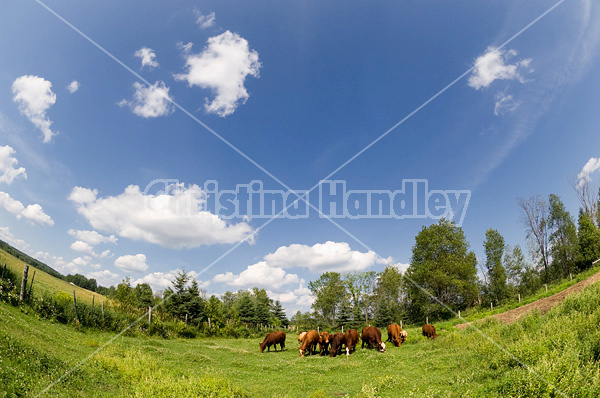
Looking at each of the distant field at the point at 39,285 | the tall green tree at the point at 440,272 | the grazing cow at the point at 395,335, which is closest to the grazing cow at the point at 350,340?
the grazing cow at the point at 395,335

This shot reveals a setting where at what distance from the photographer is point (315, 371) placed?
1478 centimetres

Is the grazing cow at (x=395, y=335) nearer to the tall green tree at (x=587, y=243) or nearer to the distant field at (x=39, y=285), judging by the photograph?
the distant field at (x=39, y=285)

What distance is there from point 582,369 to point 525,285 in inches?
2407

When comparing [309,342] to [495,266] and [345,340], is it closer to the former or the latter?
[345,340]

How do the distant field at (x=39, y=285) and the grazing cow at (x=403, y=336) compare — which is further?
the grazing cow at (x=403, y=336)

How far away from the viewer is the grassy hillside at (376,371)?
7422 mm

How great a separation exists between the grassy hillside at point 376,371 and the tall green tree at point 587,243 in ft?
150

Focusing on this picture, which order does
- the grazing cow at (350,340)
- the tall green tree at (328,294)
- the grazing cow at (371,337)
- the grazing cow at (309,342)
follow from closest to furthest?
the grazing cow at (350,340) → the grazing cow at (371,337) → the grazing cow at (309,342) → the tall green tree at (328,294)

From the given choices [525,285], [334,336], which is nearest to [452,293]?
[525,285]

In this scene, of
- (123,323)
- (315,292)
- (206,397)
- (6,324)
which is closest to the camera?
(206,397)

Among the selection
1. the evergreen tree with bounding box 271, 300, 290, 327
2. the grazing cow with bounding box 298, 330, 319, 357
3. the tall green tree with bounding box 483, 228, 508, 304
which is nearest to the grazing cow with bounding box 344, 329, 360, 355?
the grazing cow with bounding box 298, 330, 319, 357

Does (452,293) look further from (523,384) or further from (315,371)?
(523,384)

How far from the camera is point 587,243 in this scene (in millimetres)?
45906

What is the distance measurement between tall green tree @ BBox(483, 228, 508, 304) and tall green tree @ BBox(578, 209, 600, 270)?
10.6 metres
